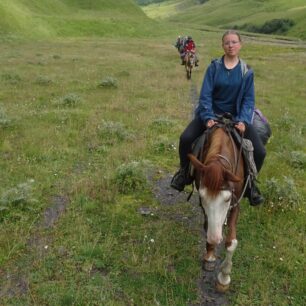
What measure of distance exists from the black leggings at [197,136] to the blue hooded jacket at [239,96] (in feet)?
0.94

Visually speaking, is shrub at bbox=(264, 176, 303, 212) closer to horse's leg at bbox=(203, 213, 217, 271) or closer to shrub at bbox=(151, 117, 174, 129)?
horse's leg at bbox=(203, 213, 217, 271)

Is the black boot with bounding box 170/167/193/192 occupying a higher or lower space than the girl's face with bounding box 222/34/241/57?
lower

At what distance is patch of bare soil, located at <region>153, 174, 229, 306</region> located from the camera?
7.28 m

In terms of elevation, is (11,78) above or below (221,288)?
below

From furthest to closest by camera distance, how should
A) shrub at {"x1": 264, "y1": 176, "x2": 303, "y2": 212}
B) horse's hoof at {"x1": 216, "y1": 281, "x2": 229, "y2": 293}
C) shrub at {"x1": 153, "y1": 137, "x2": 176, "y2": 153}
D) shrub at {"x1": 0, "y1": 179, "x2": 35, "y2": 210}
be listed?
shrub at {"x1": 153, "y1": 137, "x2": 176, "y2": 153} < shrub at {"x1": 264, "y1": 176, "x2": 303, "y2": 212} < shrub at {"x1": 0, "y1": 179, "x2": 35, "y2": 210} < horse's hoof at {"x1": 216, "y1": 281, "x2": 229, "y2": 293}

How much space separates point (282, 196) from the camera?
1042cm

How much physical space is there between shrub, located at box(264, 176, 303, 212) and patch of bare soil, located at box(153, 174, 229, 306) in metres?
1.71

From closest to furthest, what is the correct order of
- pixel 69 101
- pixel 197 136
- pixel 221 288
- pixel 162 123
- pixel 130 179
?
pixel 221 288 → pixel 197 136 → pixel 130 179 → pixel 162 123 → pixel 69 101

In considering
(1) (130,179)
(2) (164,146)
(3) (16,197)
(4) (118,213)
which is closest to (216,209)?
(4) (118,213)

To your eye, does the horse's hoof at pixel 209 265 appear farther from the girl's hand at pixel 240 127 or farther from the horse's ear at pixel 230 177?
the girl's hand at pixel 240 127

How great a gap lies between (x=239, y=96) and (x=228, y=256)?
303 cm

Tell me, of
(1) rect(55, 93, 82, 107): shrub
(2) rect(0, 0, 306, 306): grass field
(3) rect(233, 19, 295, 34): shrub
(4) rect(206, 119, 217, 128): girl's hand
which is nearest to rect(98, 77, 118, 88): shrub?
(2) rect(0, 0, 306, 306): grass field

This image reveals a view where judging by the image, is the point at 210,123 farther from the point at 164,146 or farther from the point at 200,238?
the point at 164,146

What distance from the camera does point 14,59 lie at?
38.4 metres
